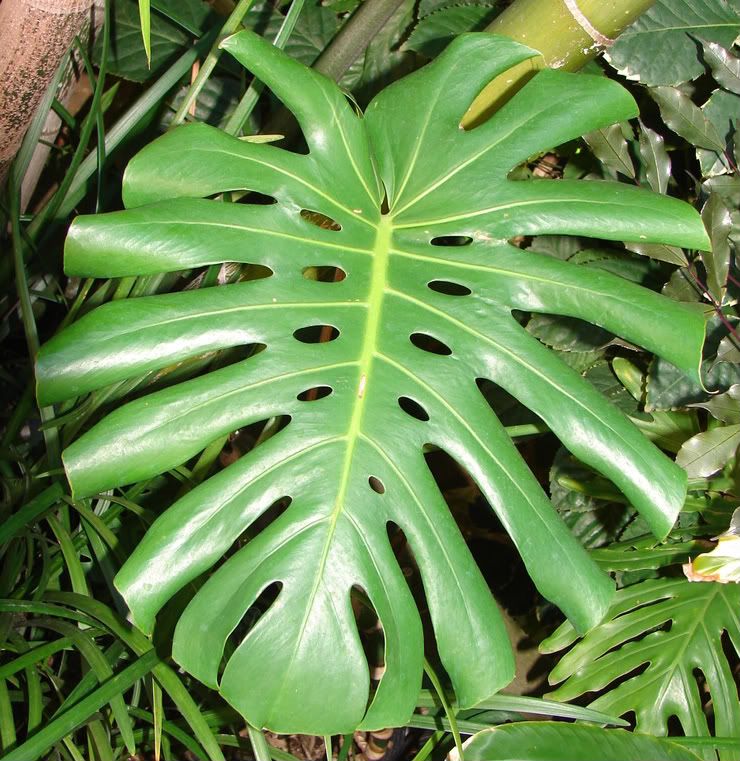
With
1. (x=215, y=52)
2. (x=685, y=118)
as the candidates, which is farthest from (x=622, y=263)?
(x=215, y=52)

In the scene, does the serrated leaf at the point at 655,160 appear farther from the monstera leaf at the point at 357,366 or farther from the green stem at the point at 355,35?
the green stem at the point at 355,35

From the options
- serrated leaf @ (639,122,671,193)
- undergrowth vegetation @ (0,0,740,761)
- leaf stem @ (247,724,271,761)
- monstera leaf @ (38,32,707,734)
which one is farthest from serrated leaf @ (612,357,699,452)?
leaf stem @ (247,724,271,761)

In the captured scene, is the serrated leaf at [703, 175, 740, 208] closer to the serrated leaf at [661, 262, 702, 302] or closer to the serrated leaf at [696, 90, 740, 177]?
the serrated leaf at [696, 90, 740, 177]

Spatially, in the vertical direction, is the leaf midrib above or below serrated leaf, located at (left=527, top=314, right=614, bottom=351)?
below

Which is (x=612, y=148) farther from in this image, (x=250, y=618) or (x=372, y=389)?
(x=250, y=618)

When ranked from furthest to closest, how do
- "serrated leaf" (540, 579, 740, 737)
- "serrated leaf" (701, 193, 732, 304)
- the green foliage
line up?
the green foliage, "serrated leaf" (540, 579, 740, 737), "serrated leaf" (701, 193, 732, 304)

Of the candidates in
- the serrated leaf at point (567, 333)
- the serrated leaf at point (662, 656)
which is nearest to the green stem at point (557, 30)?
the serrated leaf at point (567, 333)

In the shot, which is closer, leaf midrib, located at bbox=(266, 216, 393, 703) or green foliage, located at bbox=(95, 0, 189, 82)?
leaf midrib, located at bbox=(266, 216, 393, 703)

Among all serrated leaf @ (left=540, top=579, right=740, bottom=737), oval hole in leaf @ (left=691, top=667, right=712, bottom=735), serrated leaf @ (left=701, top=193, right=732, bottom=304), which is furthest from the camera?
oval hole in leaf @ (left=691, top=667, right=712, bottom=735)
